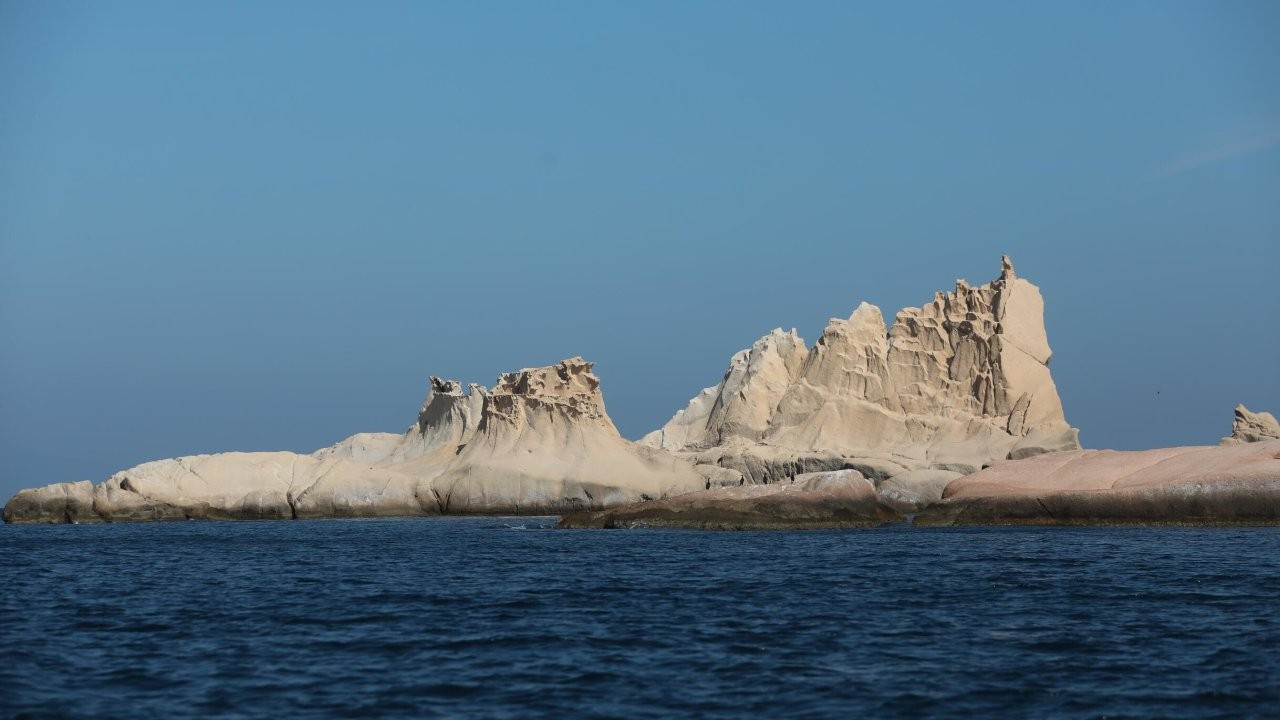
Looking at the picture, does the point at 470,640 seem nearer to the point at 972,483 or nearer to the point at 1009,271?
the point at 972,483

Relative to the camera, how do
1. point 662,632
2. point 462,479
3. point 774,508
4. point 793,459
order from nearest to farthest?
point 662,632
point 774,508
point 462,479
point 793,459

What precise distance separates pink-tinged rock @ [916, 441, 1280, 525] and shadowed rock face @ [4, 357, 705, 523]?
22203 mm

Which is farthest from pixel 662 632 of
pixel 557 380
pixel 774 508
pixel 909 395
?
pixel 909 395

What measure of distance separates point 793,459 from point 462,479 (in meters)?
26.3

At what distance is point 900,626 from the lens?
2600cm

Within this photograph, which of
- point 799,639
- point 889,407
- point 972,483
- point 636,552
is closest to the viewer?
point 799,639

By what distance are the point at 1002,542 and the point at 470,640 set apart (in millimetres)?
26419

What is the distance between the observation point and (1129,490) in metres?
53.6

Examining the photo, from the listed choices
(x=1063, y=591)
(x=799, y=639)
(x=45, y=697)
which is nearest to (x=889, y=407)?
(x=1063, y=591)

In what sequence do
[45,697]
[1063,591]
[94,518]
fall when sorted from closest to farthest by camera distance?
[45,697], [1063,591], [94,518]

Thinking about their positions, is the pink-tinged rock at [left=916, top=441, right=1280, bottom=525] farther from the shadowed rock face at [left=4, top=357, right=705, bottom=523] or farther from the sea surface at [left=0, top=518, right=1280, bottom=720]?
the shadowed rock face at [left=4, top=357, right=705, bottom=523]

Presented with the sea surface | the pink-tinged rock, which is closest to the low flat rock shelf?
the pink-tinged rock

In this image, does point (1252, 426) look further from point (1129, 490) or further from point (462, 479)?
point (462, 479)

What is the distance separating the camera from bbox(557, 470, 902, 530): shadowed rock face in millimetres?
56125
